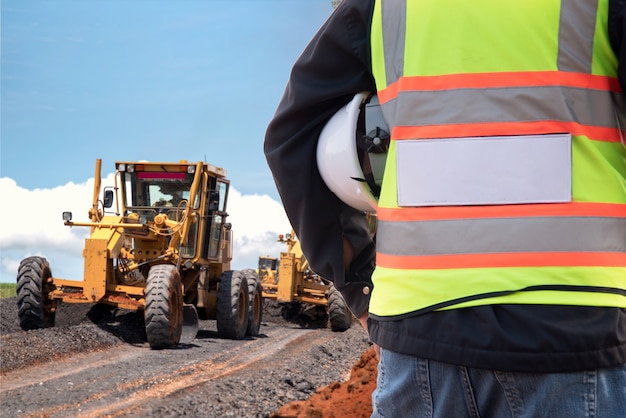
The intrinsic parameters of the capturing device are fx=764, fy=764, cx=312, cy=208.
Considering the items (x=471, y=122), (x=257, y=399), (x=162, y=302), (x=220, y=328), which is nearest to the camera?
(x=471, y=122)

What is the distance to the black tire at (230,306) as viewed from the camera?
15.2 m

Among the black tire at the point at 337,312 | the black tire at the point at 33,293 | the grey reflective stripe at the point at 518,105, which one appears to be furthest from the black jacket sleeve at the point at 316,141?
the black tire at the point at 337,312

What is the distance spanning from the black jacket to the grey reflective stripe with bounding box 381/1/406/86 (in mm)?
99

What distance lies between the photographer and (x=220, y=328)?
1544 cm

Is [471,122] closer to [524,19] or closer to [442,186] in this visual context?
[442,186]

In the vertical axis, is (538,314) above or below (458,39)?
below

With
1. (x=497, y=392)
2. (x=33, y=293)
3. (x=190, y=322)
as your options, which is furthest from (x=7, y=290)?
(x=497, y=392)

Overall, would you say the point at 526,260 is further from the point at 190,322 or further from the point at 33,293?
the point at 33,293

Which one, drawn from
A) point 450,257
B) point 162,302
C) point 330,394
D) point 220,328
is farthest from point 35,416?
point 220,328

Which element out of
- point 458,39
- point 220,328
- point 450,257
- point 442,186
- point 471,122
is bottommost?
point 220,328

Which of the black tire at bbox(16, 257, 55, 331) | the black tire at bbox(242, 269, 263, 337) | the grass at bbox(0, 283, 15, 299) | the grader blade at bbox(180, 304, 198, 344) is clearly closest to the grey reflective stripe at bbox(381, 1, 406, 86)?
the grader blade at bbox(180, 304, 198, 344)

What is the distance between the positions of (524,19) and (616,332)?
2.30ft

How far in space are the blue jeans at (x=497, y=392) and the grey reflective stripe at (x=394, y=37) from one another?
667mm

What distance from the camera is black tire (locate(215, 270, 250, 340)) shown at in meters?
15.2
